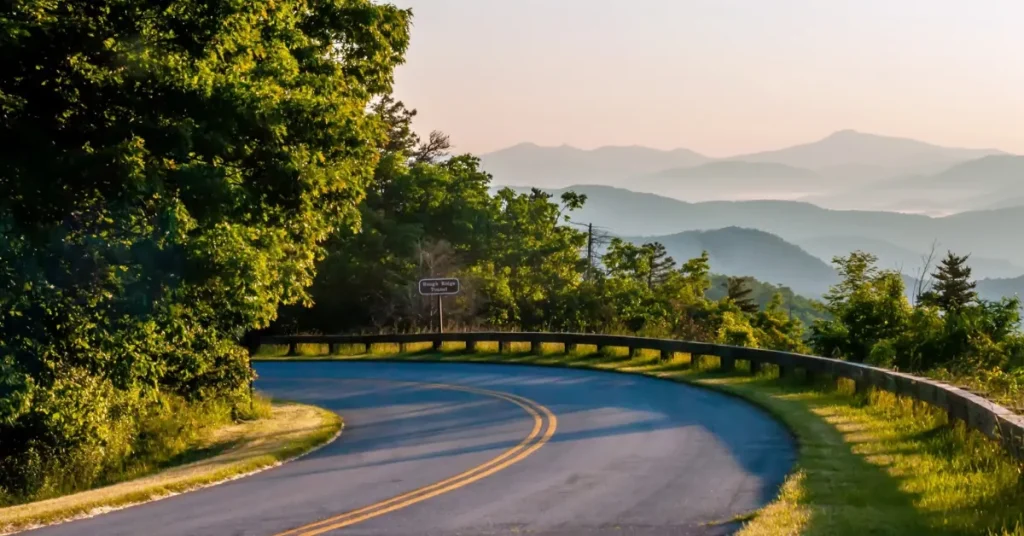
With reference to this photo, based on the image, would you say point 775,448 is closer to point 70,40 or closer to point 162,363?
point 162,363

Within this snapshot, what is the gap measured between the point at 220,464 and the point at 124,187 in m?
4.52

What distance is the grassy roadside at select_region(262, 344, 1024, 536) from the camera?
10.5 metres

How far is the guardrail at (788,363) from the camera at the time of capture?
13.2 meters

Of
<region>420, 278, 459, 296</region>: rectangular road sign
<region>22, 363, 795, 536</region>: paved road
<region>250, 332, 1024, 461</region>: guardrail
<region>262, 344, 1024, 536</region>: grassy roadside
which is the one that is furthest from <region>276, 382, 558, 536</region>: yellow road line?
<region>420, 278, 459, 296</region>: rectangular road sign

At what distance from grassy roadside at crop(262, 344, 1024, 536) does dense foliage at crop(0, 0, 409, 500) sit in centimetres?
829

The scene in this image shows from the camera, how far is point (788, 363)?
26000 mm

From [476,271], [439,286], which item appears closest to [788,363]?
[439,286]

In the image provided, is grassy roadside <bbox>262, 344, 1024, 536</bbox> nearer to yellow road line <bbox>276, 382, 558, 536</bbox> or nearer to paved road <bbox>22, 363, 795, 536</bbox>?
paved road <bbox>22, 363, 795, 536</bbox>

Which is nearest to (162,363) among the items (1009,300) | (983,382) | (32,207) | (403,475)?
(32,207)

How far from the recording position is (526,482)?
14.0 m

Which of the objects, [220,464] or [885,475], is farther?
[220,464]

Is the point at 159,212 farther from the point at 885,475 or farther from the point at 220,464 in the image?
the point at 885,475

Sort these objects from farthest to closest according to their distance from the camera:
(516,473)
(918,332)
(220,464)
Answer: (918,332)
(220,464)
(516,473)

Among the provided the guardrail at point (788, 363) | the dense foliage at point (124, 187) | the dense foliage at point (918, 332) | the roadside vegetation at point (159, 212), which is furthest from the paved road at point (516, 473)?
the dense foliage at point (918, 332)
